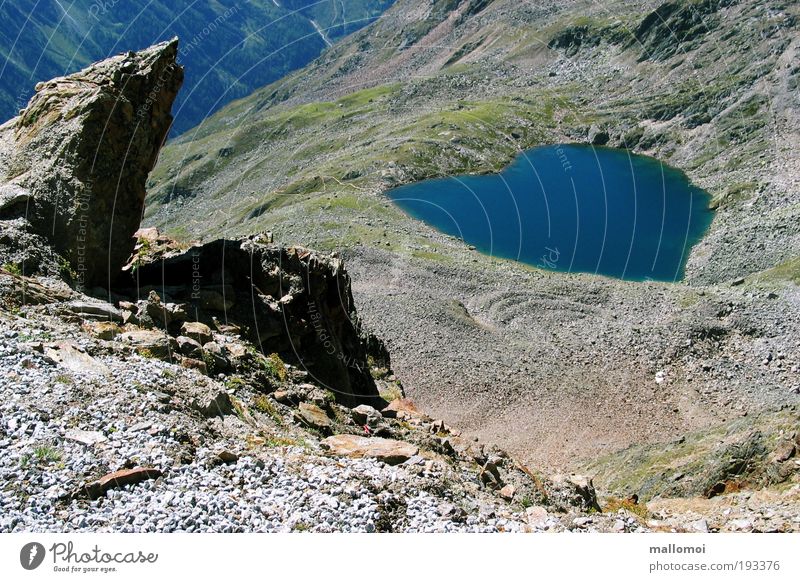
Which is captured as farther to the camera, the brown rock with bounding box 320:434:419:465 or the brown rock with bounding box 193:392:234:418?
the brown rock with bounding box 320:434:419:465

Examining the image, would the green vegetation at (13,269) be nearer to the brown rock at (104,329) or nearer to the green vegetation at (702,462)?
the brown rock at (104,329)

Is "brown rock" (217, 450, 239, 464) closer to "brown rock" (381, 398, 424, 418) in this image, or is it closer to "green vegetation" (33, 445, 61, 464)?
"green vegetation" (33, 445, 61, 464)

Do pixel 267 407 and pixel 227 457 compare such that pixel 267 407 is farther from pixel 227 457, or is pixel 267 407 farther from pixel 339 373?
pixel 339 373

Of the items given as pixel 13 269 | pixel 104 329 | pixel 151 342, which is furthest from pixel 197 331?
pixel 13 269

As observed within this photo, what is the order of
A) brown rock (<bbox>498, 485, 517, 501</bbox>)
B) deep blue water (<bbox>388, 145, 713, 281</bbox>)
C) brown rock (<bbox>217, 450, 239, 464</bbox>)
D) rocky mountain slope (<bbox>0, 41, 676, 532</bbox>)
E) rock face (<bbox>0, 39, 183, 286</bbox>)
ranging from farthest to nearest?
deep blue water (<bbox>388, 145, 713, 281</bbox>) < rock face (<bbox>0, 39, 183, 286</bbox>) < brown rock (<bbox>498, 485, 517, 501</bbox>) < brown rock (<bbox>217, 450, 239, 464</bbox>) < rocky mountain slope (<bbox>0, 41, 676, 532</bbox>)

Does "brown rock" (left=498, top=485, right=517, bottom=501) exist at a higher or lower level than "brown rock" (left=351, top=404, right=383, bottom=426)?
higher

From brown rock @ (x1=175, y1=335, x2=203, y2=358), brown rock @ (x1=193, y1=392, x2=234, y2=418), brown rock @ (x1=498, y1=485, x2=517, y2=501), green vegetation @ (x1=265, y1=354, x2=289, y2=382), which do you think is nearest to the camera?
brown rock @ (x1=193, y1=392, x2=234, y2=418)

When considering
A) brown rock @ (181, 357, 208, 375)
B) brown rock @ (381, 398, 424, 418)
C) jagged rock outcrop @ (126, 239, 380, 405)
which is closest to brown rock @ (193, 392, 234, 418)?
brown rock @ (181, 357, 208, 375)
